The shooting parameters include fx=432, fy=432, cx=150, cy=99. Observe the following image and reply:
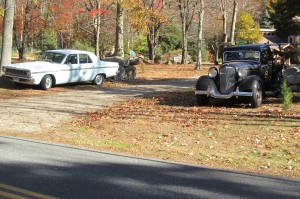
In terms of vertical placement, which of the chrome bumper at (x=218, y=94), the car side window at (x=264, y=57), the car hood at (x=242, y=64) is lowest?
the chrome bumper at (x=218, y=94)

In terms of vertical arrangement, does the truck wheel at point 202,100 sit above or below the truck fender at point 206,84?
below

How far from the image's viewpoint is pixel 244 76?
13.6 metres

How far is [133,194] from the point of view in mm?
5828

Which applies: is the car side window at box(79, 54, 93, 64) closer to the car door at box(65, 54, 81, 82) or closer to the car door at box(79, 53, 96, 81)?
the car door at box(79, 53, 96, 81)

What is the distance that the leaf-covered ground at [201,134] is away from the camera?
839cm

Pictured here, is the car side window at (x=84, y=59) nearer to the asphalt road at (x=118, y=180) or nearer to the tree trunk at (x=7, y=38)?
the tree trunk at (x=7, y=38)

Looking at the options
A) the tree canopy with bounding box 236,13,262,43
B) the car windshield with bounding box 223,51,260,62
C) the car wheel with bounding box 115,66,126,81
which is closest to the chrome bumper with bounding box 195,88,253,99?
the car windshield with bounding box 223,51,260,62

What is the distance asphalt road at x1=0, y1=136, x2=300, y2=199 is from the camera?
19.2 feet

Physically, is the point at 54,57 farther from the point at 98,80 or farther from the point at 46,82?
the point at 98,80

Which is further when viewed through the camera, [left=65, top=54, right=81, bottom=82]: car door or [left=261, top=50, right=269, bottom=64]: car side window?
[left=65, top=54, right=81, bottom=82]: car door

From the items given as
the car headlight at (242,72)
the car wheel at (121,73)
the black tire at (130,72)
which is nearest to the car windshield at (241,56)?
the car headlight at (242,72)

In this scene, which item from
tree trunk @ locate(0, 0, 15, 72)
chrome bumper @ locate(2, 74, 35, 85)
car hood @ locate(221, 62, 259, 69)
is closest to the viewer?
car hood @ locate(221, 62, 259, 69)

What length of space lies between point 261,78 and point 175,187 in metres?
9.02

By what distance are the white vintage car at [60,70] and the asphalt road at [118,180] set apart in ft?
32.3
